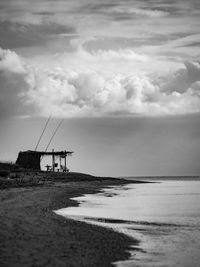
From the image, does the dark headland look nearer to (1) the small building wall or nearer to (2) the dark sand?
→ (2) the dark sand

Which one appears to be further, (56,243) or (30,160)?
(30,160)

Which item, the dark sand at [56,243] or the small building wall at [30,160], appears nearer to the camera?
the dark sand at [56,243]

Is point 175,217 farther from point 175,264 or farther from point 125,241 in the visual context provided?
point 175,264

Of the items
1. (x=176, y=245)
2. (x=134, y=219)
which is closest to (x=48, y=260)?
(x=176, y=245)

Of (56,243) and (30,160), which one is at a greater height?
(30,160)

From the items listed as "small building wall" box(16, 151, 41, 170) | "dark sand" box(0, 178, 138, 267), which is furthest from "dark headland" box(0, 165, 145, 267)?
"small building wall" box(16, 151, 41, 170)

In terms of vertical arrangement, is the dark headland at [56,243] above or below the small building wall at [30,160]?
below

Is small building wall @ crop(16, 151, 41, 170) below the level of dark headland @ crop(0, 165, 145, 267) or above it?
above

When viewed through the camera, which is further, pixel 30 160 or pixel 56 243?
pixel 30 160

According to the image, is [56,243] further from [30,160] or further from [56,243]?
[30,160]

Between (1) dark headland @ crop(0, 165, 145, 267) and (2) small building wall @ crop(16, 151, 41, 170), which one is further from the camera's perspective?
(2) small building wall @ crop(16, 151, 41, 170)

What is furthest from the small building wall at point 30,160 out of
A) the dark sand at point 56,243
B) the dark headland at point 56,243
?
the dark sand at point 56,243

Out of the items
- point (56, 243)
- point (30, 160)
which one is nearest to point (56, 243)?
point (56, 243)

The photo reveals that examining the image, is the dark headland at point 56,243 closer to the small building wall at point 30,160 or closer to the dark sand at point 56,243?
the dark sand at point 56,243
